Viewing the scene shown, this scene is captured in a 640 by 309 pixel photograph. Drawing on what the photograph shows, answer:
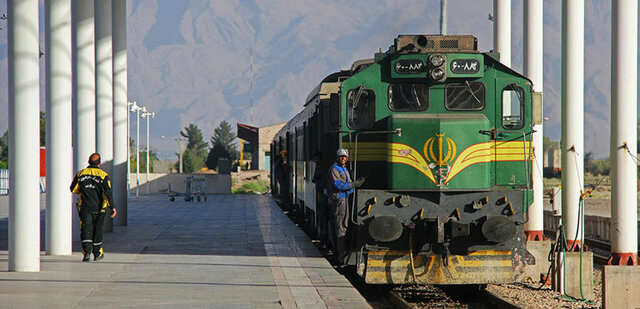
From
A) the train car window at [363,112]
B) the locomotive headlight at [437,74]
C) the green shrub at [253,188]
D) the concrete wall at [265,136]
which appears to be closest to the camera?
the locomotive headlight at [437,74]

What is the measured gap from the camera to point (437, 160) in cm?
1243

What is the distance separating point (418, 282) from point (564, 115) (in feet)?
23.3

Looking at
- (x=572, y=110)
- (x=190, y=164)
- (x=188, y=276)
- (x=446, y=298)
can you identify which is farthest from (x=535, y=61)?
(x=190, y=164)

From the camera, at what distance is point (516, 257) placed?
12.7 meters

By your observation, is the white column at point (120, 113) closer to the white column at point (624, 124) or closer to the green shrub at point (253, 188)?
the white column at point (624, 124)

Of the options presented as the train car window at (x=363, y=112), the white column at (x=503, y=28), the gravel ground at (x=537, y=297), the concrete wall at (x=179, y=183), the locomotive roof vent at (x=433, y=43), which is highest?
the white column at (x=503, y=28)

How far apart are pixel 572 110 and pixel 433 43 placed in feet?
18.7

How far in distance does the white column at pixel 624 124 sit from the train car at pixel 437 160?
13.8 feet

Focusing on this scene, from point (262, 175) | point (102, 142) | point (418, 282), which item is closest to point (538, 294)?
point (418, 282)

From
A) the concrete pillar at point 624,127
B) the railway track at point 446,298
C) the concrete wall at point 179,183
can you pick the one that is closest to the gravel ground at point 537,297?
the railway track at point 446,298

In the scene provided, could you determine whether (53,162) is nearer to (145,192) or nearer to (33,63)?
(33,63)

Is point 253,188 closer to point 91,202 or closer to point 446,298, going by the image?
point 91,202

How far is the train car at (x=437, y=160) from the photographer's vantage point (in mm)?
12398

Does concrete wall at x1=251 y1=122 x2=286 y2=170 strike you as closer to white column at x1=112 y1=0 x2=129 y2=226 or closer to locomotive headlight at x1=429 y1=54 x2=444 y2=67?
white column at x1=112 y1=0 x2=129 y2=226
